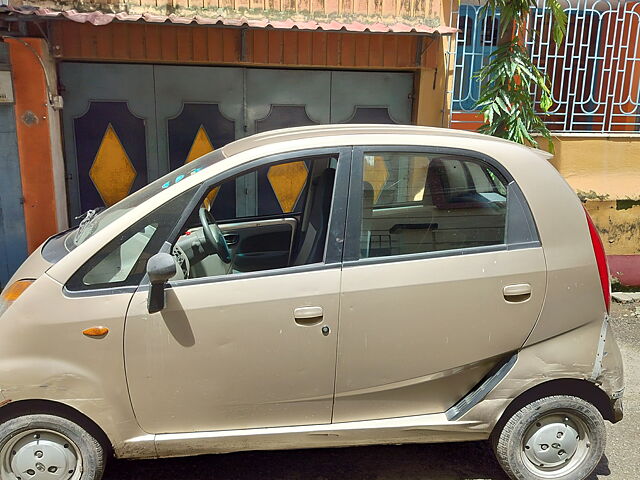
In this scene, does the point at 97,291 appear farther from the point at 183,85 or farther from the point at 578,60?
the point at 578,60

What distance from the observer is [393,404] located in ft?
9.42

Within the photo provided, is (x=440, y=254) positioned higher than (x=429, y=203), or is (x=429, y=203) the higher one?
(x=429, y=203)

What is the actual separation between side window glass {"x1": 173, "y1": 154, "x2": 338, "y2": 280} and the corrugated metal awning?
7.27 feet

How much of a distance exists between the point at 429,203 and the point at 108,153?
423 cm

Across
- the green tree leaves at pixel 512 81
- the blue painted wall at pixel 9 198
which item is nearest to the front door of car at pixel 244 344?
the green tree leaves at pixel 512 81

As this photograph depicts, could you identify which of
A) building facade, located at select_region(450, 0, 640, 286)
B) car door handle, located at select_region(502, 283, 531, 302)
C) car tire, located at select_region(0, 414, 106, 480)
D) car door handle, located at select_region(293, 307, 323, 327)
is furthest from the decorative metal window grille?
car tire, located at select_region(0, 414, 106, 480)

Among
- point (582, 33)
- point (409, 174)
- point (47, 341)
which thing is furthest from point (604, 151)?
point (47, 341)

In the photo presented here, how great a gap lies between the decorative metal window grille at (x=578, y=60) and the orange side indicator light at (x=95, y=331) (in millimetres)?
4753

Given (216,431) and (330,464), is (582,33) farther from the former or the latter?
(216,431)

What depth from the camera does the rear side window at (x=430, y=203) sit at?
2.83 meters

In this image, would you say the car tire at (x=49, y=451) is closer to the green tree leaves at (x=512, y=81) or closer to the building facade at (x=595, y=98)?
the green tree leaves at (x=512, y=81)

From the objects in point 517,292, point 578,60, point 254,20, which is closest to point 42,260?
point 517,292

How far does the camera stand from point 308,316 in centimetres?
269

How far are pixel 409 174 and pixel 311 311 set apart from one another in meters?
0.85
